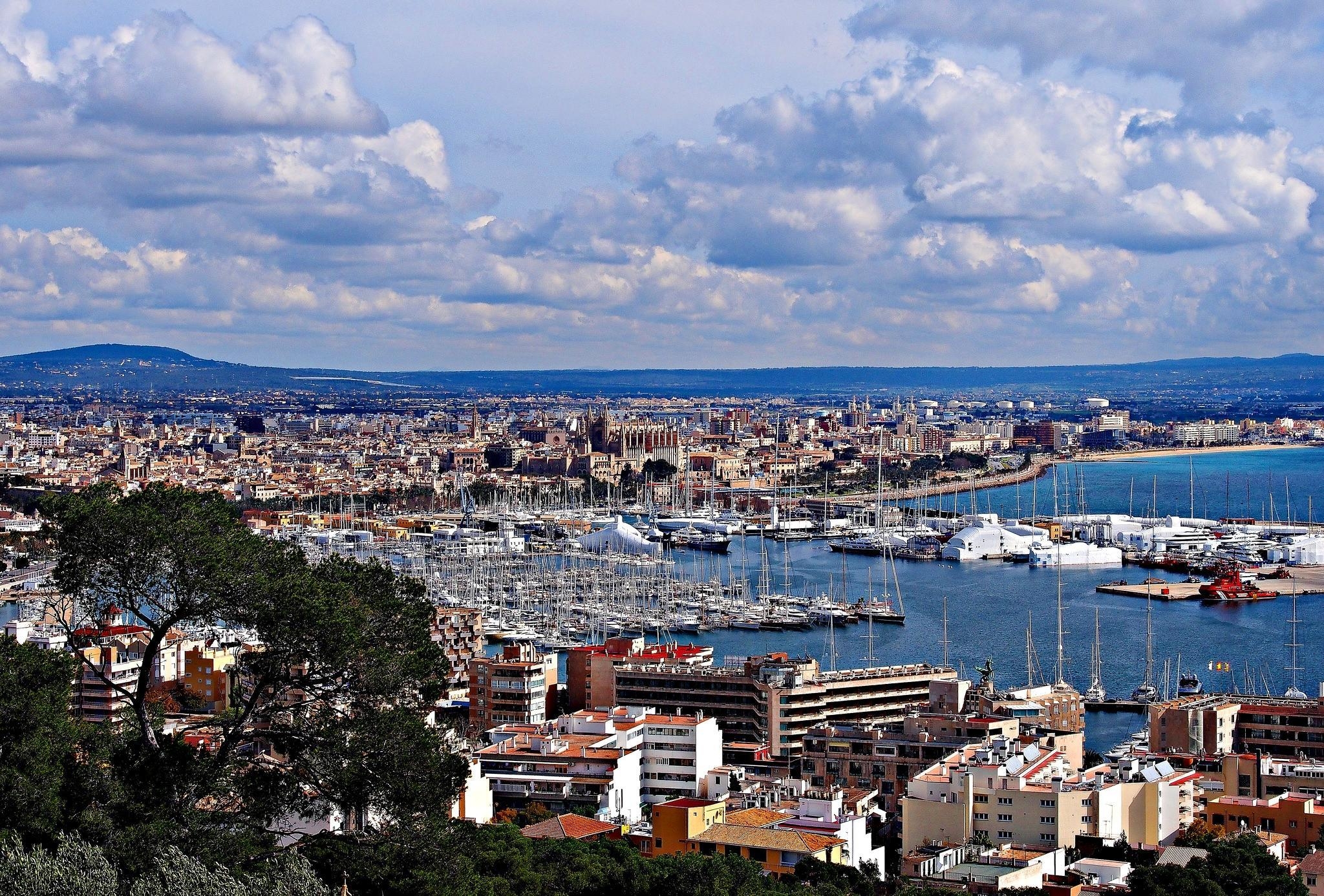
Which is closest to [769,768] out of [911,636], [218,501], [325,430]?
[218,501]

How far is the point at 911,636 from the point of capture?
2078cm

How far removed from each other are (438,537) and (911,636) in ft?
44.4

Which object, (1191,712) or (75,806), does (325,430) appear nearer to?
(1191,712)

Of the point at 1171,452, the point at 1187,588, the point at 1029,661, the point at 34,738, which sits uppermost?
the point at 34,738

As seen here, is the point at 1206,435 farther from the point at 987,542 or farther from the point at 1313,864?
the point at 1313,864

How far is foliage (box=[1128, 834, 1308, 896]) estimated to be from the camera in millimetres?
7574

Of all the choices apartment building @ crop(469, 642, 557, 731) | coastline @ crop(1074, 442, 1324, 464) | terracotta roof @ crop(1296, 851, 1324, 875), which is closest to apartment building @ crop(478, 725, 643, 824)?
apartment building @ crop(469, 642, 557, 731)

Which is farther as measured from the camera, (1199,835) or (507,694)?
(507,694)

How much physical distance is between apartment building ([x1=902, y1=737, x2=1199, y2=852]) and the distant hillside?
90042 mm

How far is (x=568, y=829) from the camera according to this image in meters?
8.83

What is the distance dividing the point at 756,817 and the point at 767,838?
1.16 ft

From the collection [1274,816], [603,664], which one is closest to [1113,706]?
[603,664]

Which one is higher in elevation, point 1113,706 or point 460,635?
point 460,635

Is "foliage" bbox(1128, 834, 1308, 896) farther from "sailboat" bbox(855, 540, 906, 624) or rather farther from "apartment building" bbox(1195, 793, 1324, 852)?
"sailboat" bbox(855, 540, 906, 624)
